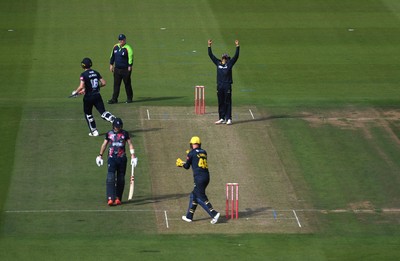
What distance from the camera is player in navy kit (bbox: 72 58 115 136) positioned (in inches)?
1468

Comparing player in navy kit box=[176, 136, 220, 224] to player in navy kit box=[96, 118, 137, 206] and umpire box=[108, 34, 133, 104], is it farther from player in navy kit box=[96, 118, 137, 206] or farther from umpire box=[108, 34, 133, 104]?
umpire box=[108, 34, 133, 104]

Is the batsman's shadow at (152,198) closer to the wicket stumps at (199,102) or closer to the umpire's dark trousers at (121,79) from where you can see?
the wicket stumps at (199,102)

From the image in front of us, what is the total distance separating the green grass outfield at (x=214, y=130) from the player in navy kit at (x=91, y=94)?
0.70 meters

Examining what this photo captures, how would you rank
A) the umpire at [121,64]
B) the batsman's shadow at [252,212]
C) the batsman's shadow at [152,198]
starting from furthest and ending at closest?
the umpire at [121,64]
the batsman's shadow at [152,198]
the batsman's shadow at [252,212]

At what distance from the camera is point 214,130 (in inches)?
1512

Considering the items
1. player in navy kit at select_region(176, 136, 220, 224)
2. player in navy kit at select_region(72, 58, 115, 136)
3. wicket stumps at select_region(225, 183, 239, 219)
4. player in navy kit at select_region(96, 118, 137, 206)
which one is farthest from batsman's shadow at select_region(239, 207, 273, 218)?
player in navy kit at select_region(72, 58, 115, 136)

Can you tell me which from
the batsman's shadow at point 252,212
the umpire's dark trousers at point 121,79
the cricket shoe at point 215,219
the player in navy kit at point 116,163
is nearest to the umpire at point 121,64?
the umpire's dark trousers at point 121,79

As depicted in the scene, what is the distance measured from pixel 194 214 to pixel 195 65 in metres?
16.3

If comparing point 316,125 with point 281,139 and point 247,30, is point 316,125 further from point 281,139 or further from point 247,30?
point 247,30

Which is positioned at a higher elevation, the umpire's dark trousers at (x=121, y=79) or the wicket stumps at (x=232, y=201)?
the umpire's dark trousers at (x=121, y=79)

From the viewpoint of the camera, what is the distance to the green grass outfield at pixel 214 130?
29766mm

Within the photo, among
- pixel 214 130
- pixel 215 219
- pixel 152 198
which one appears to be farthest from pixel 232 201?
pixel 214 130

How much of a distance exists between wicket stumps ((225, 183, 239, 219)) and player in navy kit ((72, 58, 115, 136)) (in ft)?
22.7

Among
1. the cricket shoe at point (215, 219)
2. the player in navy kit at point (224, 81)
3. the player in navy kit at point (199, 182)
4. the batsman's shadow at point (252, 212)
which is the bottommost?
the batsman's shadow at point (252, 212)
